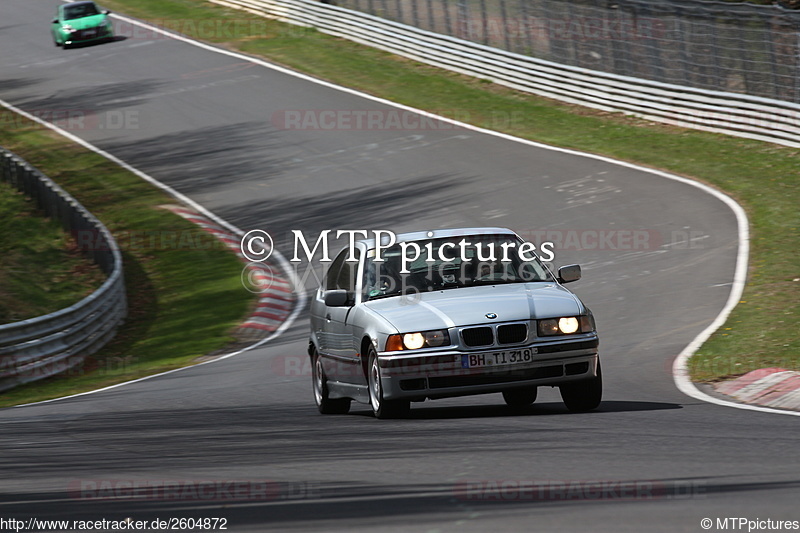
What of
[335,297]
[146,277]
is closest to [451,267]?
[335,297]

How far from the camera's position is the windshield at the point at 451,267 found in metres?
10.9

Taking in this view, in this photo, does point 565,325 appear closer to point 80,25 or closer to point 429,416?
point 429,416

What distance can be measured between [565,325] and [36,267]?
56.9 ft

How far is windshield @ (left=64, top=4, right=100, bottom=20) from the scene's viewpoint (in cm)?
4622

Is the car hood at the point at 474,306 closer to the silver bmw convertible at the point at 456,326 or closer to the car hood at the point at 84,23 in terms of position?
the silver bmw convertible at the point at 456,326

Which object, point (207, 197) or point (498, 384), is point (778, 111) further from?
point (498, 384)

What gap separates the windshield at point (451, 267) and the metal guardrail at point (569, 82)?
56.1 feet

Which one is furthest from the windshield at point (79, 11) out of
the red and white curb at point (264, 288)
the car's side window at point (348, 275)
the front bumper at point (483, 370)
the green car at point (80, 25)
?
the front bumper at point (483, 370)

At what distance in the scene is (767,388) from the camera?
446 inches

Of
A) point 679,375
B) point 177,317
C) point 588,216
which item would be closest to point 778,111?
point 588,216

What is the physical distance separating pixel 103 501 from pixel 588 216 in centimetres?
1703

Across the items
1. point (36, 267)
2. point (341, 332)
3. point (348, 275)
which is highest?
point (348, 275)

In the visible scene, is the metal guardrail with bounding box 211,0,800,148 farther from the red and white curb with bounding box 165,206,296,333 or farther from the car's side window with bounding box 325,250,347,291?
the car's side window with bounding box 325,250,347,291

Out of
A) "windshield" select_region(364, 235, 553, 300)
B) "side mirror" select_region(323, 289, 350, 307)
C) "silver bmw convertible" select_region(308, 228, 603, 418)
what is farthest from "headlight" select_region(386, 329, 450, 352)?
"side mirror" select_region(323, 289, 350, 307)
